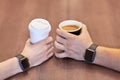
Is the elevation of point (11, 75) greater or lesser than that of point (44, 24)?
lesser

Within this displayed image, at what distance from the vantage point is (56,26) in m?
1.28

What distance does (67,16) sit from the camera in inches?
53.7

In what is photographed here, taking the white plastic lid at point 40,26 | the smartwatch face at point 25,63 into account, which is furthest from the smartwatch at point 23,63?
the white plastic lid at point 40,26

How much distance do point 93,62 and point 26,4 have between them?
2.13ft

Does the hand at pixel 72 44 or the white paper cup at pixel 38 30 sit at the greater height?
the white paper cup at pixel 38 30

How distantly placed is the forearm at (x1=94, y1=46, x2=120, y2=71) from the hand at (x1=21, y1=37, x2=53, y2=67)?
8.9 inches

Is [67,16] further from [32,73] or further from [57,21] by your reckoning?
[32,73]

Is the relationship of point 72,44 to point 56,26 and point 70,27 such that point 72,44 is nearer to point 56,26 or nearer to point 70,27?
point 70,27

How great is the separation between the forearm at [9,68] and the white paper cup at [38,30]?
13 cm

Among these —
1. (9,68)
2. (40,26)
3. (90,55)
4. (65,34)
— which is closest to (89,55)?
(90,55)

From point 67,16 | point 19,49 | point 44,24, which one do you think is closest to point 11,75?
point 19,49

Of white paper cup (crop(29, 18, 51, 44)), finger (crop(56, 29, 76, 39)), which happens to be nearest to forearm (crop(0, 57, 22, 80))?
white paper cup (crop(29, 18, 51, 44))

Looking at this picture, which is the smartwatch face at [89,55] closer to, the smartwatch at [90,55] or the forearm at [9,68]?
the smartwatch at [90,55]

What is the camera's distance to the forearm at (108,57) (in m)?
1.05
